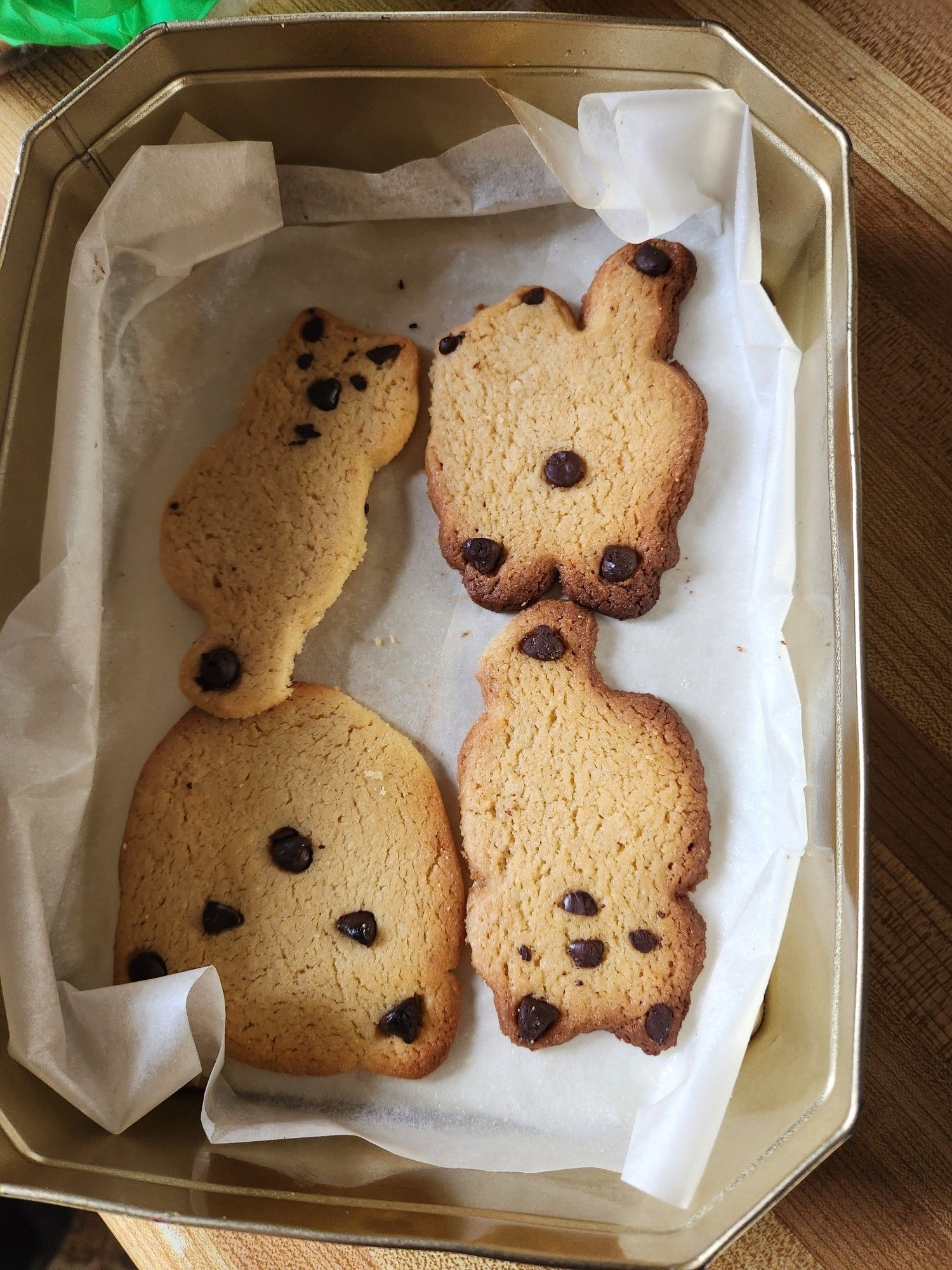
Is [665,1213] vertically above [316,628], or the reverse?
[316,628]

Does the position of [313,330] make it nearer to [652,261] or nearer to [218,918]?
[652,261]

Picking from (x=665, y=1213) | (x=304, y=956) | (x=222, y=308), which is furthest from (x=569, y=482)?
(x=665, y=1213)

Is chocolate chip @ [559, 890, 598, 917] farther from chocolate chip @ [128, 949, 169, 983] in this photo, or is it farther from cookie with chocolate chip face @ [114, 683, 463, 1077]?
chocolate chip @ [128, 949, 169, 983]

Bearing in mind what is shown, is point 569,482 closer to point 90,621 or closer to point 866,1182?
point 90,621

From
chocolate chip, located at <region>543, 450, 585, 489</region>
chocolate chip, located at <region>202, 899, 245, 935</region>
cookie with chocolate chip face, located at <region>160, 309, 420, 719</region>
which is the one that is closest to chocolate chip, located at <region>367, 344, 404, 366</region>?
cookie with chocolate chip face, located at <region>160, 309, 420, 719</region>

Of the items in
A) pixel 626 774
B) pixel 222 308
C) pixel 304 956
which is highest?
pixel 222 308

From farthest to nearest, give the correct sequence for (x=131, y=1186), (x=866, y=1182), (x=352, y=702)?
1. (x=352, y=702)
2. (x=866, y=1182)
3. (x=131, y=1186)

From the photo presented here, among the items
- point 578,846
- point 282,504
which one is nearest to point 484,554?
point 282,504

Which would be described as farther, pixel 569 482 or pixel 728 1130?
pixel 569 482
